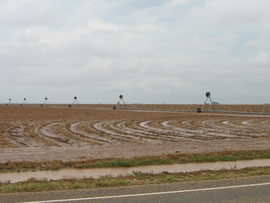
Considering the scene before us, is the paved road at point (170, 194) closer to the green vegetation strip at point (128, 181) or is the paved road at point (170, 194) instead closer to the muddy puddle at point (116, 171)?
the green vegetation strip at point (128, 181)

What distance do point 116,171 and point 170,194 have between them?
14.2 feet

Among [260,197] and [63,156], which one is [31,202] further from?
[63,156]

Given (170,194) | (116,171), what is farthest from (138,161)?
(170,194)

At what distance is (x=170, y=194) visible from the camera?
23.9ft

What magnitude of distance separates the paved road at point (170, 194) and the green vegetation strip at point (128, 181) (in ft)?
2.19

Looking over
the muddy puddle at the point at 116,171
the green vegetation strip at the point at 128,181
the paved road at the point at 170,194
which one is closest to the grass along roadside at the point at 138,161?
the muddy puddle at the point at 116,171

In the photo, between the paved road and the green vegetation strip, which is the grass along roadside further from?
the paved road

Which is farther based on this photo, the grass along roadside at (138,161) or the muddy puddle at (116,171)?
the grass along roadside at (138,161)

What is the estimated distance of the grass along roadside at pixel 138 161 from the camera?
1152cm

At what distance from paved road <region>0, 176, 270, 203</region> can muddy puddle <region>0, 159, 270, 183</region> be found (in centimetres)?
273

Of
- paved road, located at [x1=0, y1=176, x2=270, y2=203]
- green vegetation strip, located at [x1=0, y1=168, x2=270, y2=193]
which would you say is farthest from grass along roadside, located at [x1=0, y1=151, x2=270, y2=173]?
paved road, located at [x1=0, y1=176, x2=270, y2=203]

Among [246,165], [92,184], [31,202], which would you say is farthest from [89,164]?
[246,165]

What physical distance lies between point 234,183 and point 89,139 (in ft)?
38.3

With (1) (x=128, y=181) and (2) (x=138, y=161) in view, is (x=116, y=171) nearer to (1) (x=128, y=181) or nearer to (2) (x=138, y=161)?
(2) (x=138, y=161)
